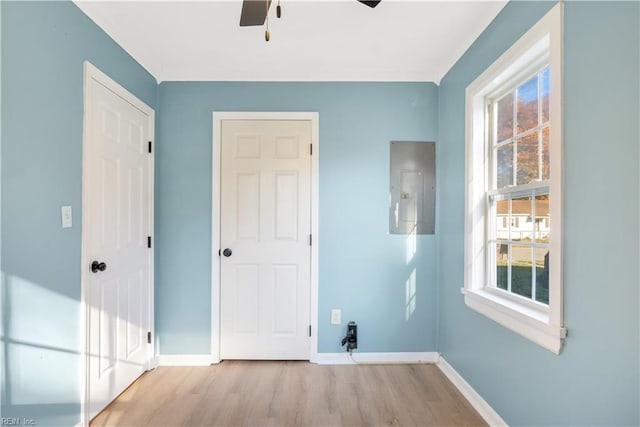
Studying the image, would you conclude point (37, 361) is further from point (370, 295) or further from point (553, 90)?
point (553, 90)

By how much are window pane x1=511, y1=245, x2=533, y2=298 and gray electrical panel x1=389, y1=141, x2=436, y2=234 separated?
78 centimetres

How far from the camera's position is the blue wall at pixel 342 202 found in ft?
7.93

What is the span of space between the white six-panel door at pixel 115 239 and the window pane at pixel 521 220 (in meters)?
2.46

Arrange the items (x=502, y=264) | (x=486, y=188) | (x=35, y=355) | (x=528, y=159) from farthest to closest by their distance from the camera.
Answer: (x=486, y=188) < (x=502, y=264) < (x=528, y=159) < (x=35, y=355)

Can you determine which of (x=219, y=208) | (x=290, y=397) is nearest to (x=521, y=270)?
(x=290, y=397)

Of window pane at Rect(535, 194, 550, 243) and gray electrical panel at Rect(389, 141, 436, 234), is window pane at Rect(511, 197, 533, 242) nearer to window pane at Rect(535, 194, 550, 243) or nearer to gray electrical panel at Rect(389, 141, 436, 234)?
window pane at Rect(535, 194, 550, 243)

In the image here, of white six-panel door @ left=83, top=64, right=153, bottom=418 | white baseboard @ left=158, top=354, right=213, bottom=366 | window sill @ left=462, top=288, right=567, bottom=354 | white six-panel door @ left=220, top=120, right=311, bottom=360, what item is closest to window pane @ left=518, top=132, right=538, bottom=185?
window sill @ left=462, top=288, right=567, bottom=354

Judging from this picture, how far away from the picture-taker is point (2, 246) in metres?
1.20

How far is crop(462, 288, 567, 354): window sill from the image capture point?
124cm

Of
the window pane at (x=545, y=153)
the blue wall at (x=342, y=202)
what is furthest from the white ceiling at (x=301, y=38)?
the window pane at (x=545, y=153)

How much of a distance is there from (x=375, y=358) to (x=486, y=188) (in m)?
1.60

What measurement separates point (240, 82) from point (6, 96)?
Answer: 1.51m

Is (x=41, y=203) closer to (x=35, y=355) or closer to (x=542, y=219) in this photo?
(x=35, y=355)

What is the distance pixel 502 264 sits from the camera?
1820 mm
